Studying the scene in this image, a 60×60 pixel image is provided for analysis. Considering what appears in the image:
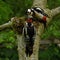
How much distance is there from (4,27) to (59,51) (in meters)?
7.67

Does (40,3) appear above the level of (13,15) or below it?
above

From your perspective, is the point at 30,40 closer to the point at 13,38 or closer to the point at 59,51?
the point at 13,38

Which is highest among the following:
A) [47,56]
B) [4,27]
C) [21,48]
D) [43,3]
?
[43,3]

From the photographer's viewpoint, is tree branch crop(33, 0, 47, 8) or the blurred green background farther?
the blurred green background

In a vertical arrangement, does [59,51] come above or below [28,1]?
below

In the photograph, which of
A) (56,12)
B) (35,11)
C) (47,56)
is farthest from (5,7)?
(47,56)

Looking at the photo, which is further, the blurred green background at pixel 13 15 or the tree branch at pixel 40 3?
the blurred green background at pixel 13 15

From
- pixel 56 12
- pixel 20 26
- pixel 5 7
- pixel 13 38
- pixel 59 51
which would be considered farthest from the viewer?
pixel 59 51

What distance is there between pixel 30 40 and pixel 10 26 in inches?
50.4

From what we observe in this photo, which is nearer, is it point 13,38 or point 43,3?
point 43,3

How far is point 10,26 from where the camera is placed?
6.01 meters

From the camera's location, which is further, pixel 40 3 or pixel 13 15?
pixel 13 15

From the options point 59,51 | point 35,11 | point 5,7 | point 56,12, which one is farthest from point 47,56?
point 35,11

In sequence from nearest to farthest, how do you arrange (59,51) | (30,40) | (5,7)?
(30,40) < (5,7) < (59,51)
